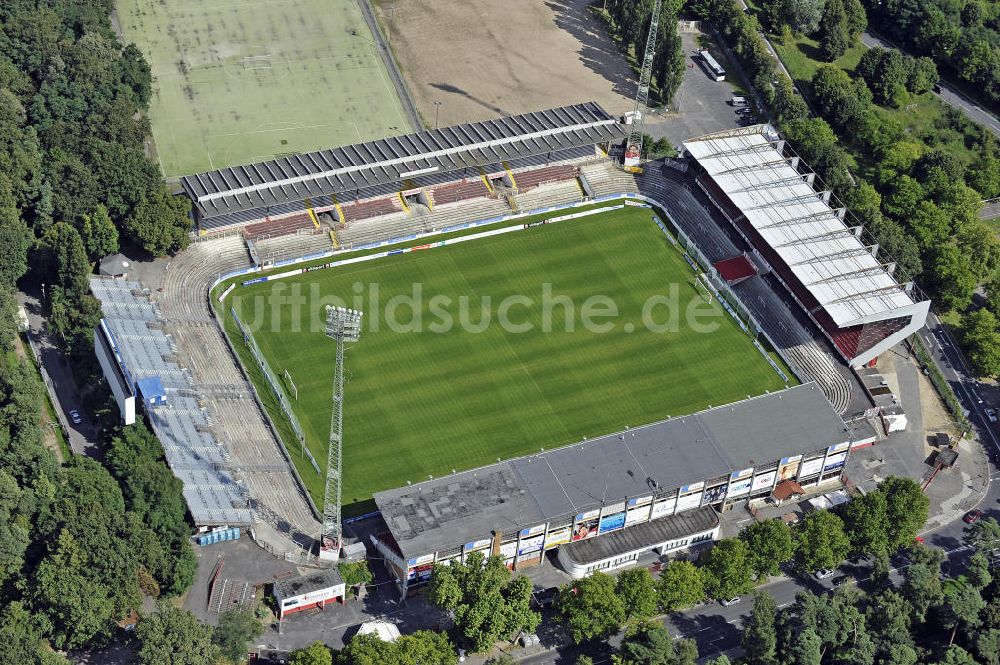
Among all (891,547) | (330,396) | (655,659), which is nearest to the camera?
(655,659)

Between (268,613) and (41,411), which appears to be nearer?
(268,613)

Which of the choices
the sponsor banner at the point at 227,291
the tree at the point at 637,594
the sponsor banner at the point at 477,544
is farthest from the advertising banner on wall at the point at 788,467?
the sponsor banner at the point at 227,291

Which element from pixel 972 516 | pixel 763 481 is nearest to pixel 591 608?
pixel 763 481

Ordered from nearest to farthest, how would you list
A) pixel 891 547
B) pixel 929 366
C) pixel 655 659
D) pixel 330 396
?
1. pixel 655 659
2. pixel 891 547
3. pixel 330 396
4. pixel 929 366

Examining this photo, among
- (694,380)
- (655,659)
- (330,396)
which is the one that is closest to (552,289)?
(694,380)

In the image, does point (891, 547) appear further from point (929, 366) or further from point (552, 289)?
point (552, 289)

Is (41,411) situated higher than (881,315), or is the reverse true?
(881,315)

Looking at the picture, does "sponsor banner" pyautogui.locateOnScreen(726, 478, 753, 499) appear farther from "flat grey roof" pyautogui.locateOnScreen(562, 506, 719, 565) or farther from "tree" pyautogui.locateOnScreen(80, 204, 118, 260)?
"tree" pyautogui.locateOnScreen(80, 204, 118, 260)

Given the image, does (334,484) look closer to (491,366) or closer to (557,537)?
(557,537)
